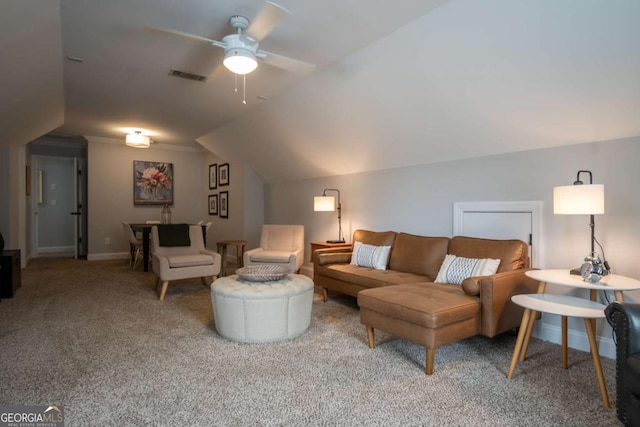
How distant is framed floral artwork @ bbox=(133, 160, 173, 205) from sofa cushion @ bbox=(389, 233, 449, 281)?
19.0ft

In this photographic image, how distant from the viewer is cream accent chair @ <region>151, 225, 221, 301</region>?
4.11 meters

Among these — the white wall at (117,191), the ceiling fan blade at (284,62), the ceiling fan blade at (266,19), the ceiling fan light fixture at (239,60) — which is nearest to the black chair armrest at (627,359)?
the ceiling fan blade at (266,19)

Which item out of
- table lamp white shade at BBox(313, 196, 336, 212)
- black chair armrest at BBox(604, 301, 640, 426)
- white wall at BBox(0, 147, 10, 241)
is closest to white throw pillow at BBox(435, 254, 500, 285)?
black chair armrest at BBox(604, 301, 640, 426)

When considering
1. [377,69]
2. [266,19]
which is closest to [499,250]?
[377,69]

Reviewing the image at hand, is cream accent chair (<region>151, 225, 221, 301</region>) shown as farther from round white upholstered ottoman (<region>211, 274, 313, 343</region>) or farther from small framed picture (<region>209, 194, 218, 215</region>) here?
small framed picture (<region>209, 194, 218, 215</region>)

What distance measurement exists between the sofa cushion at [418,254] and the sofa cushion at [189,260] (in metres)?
2.21

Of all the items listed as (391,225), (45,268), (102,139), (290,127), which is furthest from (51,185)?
(391,225)

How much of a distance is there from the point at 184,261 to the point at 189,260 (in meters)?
0.06

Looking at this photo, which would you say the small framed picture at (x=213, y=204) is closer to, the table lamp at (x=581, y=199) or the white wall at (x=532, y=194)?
the white wall at (x=532, y=194)

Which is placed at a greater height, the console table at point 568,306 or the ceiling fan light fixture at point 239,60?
the ceiling fan light fixture at point 239,60

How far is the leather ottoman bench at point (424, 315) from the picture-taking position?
228 cm

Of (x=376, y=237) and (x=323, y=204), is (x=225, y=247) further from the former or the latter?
(x=376, y=237)

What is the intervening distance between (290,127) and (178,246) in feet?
7.11

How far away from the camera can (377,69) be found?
3.18 meters
